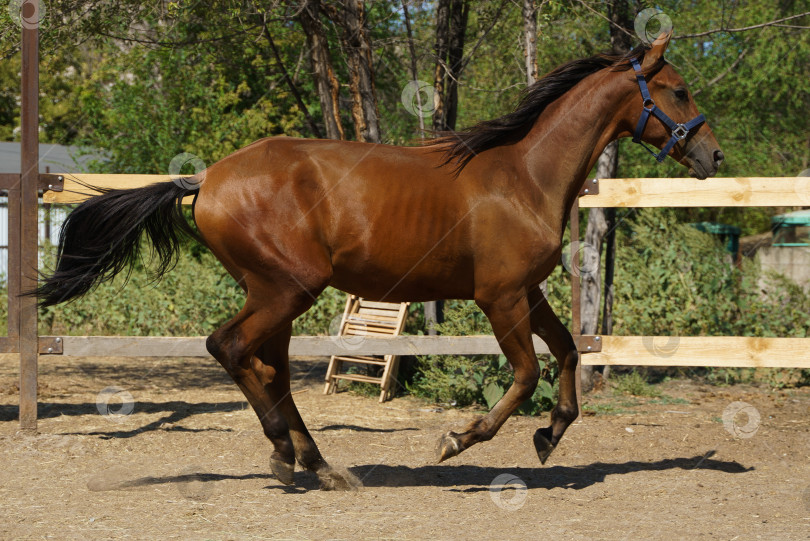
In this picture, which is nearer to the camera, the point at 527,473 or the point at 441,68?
the point at 527,473

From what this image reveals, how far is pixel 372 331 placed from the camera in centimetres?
757

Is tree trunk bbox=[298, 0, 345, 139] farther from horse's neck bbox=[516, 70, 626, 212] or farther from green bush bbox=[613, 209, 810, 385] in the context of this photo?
green bush bbox=[613, 209, 810, 385]

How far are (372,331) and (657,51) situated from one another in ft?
13.0

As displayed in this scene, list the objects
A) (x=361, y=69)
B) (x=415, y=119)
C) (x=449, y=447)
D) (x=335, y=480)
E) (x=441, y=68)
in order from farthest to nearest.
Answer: (x=415, y=119) → (x=441, y=68) → (x=361, y=69) → (x=335, y=480) → (x=449, y=447)

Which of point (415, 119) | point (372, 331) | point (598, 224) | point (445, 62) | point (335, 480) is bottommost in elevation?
point (335, 480)

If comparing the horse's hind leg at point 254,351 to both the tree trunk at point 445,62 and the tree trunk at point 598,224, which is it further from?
the tree trunk at point 598,224

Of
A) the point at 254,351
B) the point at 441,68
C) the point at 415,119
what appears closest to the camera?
the point at 254,351

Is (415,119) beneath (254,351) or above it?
above

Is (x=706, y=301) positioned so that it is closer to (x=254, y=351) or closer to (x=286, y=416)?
(x=286, y=416)

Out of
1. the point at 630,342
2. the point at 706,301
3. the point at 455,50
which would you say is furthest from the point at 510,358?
the point at 455,50

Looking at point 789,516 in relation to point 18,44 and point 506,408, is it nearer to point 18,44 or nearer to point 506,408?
point 506,408

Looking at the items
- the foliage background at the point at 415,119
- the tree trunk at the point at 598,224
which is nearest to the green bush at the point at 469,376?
the foliage background at the point at 415,119

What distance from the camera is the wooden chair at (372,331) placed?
7.24 metres

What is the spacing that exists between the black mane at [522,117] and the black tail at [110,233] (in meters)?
1.57
